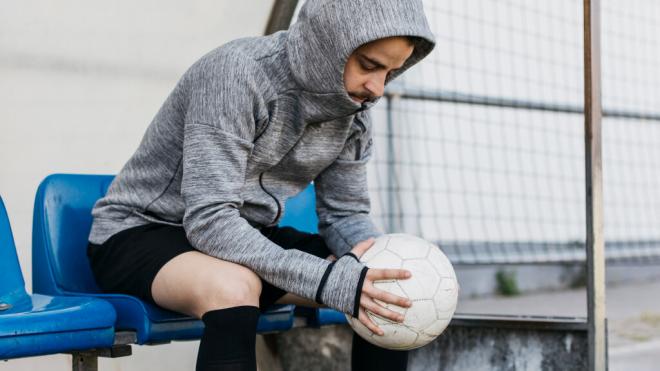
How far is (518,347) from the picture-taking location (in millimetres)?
2584

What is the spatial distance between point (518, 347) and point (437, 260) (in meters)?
0.78

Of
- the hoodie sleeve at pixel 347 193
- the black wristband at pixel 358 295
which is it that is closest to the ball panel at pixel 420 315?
the black wristband at pixel 358 295

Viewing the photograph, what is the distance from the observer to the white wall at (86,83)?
9.32 feet

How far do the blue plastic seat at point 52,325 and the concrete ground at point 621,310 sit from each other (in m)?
1.92

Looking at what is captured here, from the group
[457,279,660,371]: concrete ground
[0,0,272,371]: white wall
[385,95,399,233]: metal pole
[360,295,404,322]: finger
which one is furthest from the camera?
[385,95,399,233]: metal pole

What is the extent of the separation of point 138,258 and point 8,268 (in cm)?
35

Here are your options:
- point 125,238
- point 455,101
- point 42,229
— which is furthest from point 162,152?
point 455,101

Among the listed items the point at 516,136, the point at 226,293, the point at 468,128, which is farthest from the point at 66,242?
the point at 516,136

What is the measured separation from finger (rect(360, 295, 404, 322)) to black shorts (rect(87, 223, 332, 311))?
0.26m

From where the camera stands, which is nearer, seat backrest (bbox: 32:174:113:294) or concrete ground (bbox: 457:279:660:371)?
seat backrest (bbox: 32:174:113:294)

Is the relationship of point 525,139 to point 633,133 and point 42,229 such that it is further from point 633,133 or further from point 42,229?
point 42,229

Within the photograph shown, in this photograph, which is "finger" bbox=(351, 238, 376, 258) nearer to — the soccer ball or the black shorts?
the soccer ball

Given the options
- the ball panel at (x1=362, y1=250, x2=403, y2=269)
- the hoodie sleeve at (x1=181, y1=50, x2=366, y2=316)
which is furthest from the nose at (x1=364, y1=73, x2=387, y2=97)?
the ball panel at (x1=362, y1=250, x2=403, y2=269)

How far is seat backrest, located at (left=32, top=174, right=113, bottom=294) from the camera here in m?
2.21
